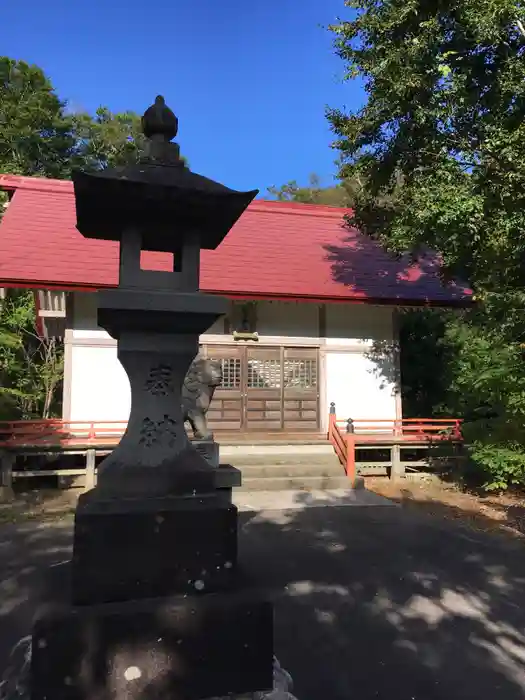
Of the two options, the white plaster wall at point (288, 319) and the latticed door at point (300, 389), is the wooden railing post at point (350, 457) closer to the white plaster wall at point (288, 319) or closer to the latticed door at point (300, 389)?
the latticed door at point (300, 389)

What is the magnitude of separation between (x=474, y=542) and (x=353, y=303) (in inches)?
244

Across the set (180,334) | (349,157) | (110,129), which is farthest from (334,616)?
(110,129)

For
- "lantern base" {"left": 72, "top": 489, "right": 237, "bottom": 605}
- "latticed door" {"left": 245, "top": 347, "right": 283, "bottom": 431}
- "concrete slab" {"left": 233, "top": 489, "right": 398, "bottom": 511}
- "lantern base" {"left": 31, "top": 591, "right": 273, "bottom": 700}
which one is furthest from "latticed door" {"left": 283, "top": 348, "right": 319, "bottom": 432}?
"lantern base" {"left": 31, "top": 591, "right": 273, "bottom": 700}

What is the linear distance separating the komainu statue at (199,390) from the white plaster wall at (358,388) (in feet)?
19.1

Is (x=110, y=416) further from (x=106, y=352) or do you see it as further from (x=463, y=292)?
(x=463, y=292)

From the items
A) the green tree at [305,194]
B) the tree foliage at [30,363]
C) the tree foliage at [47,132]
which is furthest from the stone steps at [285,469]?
the green tree at [305,194]

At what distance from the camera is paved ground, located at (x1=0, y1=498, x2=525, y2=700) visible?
367 cm

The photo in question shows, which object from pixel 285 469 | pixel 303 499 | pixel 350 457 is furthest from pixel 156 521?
pixel 350 457

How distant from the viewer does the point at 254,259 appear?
42.9ft

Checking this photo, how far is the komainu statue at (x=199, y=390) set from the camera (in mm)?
7043

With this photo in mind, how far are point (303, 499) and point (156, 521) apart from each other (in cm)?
690

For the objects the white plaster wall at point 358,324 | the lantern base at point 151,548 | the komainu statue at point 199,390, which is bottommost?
the lantern base at point 151,548

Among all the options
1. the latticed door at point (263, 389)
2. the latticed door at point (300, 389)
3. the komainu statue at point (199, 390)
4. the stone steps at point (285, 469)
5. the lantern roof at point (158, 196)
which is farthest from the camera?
the latticed door at point (300, 389)

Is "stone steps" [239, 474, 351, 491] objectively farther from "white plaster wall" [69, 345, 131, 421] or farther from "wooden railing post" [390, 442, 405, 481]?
"white plaster wall" [69, 345, 131, 421]
